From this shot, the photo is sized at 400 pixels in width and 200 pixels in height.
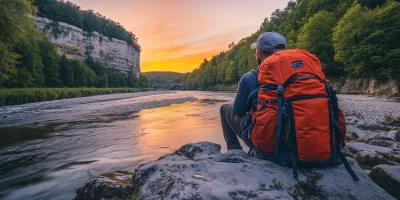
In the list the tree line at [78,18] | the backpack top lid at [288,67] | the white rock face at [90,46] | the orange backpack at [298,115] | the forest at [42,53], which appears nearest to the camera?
the orange backpack at [298,115]

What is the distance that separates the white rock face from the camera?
7745cm

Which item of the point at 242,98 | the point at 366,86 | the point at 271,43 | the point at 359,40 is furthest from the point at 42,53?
the point at 366,86

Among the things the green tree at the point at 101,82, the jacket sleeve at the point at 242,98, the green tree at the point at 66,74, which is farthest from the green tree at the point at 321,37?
the green tree at the point at 101,82

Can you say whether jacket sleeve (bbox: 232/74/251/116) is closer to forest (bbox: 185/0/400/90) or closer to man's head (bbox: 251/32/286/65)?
man's head (bbox: 251/32/286/65)

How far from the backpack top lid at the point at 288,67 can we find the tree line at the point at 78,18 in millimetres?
68307

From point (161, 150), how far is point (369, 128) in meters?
7.59

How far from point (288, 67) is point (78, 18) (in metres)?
111

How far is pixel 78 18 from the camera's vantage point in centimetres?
9425

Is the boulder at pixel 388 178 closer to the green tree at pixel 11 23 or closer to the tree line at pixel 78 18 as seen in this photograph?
the green tree at pixel 11 23

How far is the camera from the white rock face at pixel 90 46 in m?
77.4

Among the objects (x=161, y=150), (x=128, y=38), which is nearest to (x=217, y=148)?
(x=161, y=150)

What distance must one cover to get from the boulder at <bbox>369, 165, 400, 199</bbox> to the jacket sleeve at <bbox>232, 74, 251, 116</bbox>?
6.13ft

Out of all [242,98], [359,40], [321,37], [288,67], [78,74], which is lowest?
[242,98]

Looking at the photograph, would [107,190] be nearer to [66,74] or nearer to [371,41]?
[371,41]
